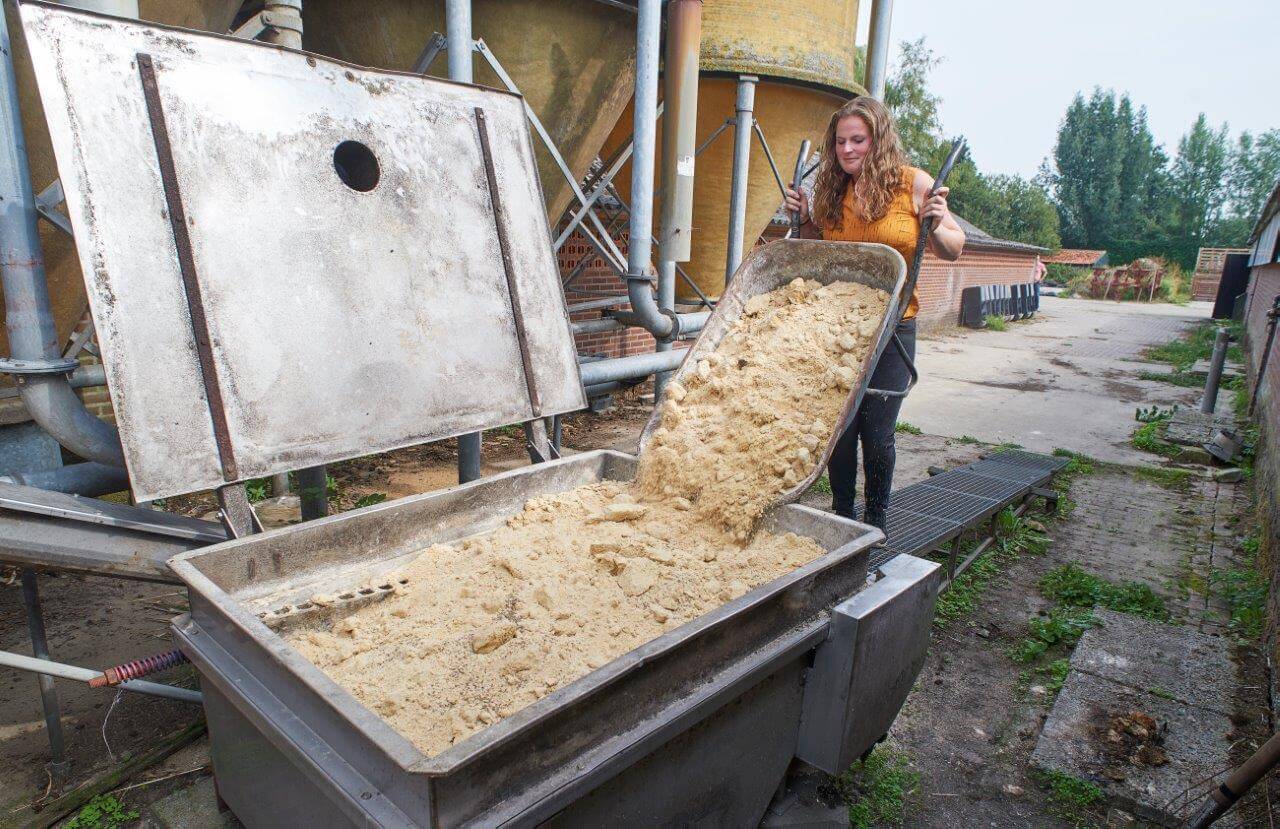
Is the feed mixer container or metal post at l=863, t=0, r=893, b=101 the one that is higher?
metal post at l=863, t=0, r=893, b=101

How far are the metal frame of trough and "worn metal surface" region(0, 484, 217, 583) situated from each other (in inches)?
96.4

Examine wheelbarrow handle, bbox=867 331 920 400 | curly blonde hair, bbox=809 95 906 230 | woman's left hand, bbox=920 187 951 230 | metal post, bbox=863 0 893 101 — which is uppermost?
metal post, bbox=863 0 893 101

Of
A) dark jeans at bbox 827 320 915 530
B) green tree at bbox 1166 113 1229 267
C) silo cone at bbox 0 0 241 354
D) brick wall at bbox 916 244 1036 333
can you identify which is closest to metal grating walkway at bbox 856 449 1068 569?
dark jeans at bbox 827 320 915 530

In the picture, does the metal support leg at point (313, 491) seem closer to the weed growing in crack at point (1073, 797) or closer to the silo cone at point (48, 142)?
the silo cone at point (48, 142)

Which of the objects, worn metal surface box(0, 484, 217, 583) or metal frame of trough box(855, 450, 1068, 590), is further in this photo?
metal frame of trough box(855, 450, 1068, 590)

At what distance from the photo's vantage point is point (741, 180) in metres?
5.13

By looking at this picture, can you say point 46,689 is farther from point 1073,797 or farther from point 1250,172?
point 1250,172

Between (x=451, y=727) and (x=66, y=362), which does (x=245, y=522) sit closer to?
(x=66, y=362)

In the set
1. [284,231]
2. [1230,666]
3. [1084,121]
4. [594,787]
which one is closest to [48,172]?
[284,231]

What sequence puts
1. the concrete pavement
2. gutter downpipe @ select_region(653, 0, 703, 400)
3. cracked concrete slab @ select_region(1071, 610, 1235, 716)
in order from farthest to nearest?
the concrete pavement, gutter downpipe @ select_region(653, 0, 703, 400), cracked concrete slab @ select_region(1071, 610, 1235, 716)

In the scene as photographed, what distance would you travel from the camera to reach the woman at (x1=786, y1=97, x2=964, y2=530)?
2.89 metres

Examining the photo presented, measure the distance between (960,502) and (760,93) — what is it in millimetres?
3198

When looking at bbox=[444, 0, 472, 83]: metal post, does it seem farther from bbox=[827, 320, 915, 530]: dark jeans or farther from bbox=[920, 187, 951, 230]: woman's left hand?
bbox=[827, 320, 915, 530]: dark jeans

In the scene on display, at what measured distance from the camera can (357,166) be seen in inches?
104
